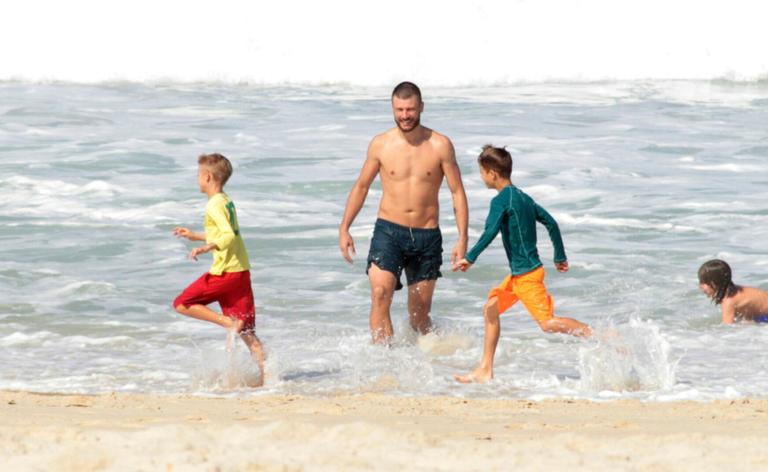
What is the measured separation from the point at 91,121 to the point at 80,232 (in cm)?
790

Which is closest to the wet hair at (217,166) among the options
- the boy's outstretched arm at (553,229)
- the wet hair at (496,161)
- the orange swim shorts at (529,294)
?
the wet hair at (496,161)

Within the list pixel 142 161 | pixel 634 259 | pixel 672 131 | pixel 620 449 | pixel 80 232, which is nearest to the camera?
pixel 620 449

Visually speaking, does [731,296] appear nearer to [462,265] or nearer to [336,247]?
[462,265]

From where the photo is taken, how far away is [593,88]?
2612cm

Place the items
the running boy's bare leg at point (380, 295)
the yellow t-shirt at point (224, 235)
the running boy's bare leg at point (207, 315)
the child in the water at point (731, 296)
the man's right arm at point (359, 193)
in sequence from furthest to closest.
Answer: the child in the water at point (731, 296)
the man's right arm at point (359, 193)
the running boy's bare leg at point (380, 295)
the running boy's bare leg at point (207, 315)
the yellow t-shirt at point (224, 235)

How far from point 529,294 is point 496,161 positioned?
2.47 ft

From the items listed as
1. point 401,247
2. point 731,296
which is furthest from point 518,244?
point 731,296

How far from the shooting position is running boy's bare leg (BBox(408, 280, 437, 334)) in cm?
801

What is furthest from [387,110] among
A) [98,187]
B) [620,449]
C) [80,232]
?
[620,449]

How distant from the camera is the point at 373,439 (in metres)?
5.07

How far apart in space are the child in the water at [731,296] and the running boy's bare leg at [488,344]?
2.43 meters

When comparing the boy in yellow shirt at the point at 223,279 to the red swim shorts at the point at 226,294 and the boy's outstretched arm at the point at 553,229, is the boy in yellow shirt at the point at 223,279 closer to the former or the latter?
the red swim shorts at the point at 226,294

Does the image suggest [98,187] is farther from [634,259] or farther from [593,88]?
[593,88]

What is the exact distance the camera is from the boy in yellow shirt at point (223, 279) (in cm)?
733
